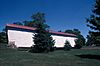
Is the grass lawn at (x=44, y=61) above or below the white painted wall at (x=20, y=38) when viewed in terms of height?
below

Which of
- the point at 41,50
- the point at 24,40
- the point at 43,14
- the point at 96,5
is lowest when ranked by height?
the point at 41,50

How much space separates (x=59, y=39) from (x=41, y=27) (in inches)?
1081

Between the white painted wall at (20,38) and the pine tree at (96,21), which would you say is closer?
the pine tree at (96,21)

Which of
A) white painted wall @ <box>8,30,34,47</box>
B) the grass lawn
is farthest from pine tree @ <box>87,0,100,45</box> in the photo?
white painted wall @ <box>8,30,34,47</box>

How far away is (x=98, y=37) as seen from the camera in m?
21.3

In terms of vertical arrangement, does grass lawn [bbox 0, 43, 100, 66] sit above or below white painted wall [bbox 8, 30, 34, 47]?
below

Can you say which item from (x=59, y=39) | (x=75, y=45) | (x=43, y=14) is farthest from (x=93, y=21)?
(x=43, y=14)

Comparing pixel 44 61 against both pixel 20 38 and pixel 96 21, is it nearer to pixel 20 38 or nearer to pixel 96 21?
pixel 96 21

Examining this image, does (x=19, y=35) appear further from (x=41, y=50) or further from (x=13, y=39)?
(x=41, y=50)

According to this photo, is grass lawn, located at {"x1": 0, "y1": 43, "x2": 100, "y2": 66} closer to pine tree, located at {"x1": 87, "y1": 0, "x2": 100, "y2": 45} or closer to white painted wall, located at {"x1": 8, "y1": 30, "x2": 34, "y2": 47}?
pine tree, located at {"x1": 87, "y1": 0, "x2": 100, "y2": 45}

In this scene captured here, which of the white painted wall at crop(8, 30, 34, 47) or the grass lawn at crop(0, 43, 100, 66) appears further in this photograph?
the white painted wall at crop(8, 30, 34, 47)

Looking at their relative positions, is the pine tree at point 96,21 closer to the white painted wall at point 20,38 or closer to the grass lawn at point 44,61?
the grass lawn at point 44,61

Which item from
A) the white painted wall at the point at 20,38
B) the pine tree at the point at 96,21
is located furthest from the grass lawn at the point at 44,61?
the white painted wall at the point at 20,38

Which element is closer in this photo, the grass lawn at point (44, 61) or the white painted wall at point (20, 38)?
the grass lawn at point (44, 61)
